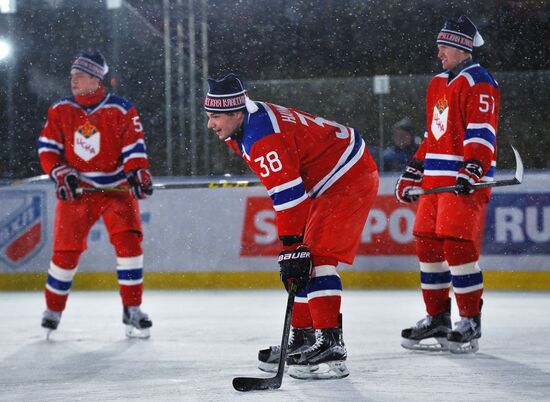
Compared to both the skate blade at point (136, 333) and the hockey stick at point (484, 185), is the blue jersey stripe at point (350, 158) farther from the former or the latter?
the skate blade at point (136, 333)

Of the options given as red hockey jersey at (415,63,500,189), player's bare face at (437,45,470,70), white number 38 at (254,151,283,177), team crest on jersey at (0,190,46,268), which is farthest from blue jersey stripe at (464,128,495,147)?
team crest on jersey at (0,190,46,268)

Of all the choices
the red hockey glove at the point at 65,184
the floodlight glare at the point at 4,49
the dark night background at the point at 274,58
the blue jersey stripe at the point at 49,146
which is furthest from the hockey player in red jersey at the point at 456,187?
the floodlight glare at the point at 4,49

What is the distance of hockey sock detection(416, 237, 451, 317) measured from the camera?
145 inches

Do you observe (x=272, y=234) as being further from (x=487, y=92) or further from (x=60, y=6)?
(x=60, y=6)

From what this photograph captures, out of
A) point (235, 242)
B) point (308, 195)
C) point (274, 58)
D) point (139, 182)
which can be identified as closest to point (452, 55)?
point (308, 195)

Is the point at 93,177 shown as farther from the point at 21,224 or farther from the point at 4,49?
the point at 4,49

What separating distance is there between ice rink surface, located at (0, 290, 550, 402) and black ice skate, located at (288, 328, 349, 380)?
55 mm

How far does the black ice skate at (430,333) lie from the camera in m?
3.56

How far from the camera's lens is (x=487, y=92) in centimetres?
351

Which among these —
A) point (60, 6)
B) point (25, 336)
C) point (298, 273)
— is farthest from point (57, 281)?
point (60, 6)

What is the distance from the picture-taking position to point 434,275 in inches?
145

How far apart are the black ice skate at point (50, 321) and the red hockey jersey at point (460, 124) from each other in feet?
5.57

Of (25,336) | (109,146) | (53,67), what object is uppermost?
(53,67)

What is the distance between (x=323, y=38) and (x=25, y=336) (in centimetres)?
678
